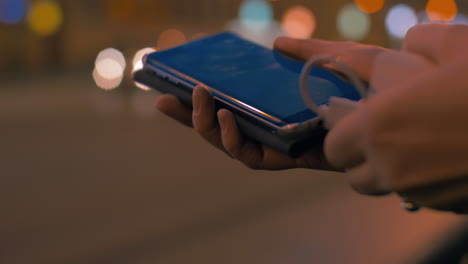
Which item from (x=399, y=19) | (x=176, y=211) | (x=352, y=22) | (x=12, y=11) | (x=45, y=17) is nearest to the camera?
(x=176, y=211)

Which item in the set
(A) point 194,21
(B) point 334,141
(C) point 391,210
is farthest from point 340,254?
(A) point 194,21

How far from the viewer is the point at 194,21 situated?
9398mm

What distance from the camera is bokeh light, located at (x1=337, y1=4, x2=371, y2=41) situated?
1034cm

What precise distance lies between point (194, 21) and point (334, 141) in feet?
29.8

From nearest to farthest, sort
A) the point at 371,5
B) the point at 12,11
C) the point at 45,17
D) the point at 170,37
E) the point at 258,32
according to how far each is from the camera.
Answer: the point at 12,11
the point at 45,17
the point at 258,32
the point at 170,37
the point at 371,5

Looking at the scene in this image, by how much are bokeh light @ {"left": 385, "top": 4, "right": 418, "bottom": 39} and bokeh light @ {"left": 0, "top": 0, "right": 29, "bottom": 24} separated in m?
6.88

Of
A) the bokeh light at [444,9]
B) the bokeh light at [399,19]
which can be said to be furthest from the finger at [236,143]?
the bokeh light at [399,19]

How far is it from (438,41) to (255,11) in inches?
367

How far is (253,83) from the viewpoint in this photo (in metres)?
1.04

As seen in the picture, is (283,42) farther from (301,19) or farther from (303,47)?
(301,19)

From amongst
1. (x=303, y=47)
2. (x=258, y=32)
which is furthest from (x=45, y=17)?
(x=303, y=47)

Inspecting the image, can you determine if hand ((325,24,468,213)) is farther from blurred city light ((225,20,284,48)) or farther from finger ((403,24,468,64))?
blurred city light ((225,20,284,48))

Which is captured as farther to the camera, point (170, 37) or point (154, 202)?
point (170, 37)

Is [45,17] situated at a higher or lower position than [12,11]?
lower
